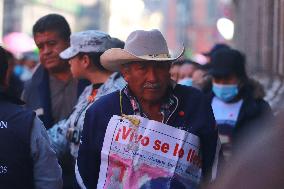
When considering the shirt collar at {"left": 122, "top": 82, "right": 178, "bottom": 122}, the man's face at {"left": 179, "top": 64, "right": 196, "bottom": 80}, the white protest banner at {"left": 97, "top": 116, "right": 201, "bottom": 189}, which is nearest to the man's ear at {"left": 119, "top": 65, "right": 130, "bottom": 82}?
the shirt collar at {"left": 122, "top": 82, "right": 178, "bottom": 122}

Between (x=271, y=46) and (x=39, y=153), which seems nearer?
(x=39, y=153)

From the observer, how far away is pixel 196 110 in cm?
396

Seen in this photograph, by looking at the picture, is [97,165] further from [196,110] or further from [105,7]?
[105,7]

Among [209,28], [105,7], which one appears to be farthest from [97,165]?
[105,7]

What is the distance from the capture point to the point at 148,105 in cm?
400

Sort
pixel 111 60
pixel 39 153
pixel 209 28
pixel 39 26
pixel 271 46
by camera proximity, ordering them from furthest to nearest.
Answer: pixel 209 28 < pixel 271 46 < pixel 39 26 < pixel 111 60 < pixel 39 153

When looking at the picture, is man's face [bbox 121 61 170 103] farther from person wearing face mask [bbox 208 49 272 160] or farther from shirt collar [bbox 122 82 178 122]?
person wearing face mask [bbox 208 49 272 160]

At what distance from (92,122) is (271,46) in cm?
1089

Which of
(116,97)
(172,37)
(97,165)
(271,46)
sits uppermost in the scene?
(116,97)

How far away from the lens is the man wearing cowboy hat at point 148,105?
3.94 m

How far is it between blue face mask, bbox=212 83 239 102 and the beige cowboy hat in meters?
2.60

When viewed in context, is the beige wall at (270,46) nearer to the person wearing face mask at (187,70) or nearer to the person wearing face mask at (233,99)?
the person wearing face mask at (187,70)

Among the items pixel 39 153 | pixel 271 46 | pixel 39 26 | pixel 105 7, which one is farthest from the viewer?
pixel 105 7

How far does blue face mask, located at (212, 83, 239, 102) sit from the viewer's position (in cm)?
670
